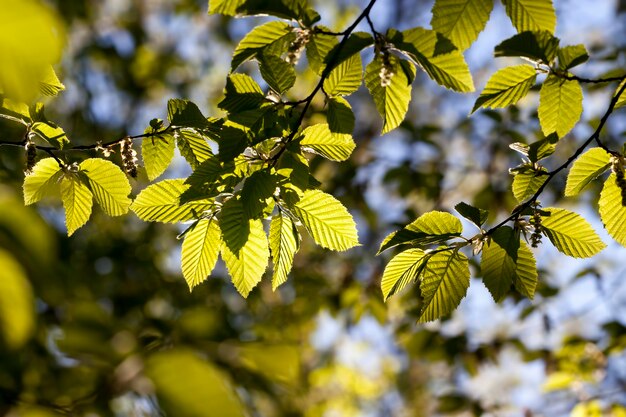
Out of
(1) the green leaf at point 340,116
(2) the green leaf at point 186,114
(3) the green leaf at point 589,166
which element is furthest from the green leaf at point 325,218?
(3) the green leaf at point 589,166

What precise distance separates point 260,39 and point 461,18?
15.7 inches

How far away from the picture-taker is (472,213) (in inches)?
47.9

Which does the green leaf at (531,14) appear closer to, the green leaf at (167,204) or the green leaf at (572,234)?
the green leaf at (572,234)

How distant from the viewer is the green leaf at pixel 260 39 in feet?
3.57

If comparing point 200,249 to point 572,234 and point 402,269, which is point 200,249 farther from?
point 572,234

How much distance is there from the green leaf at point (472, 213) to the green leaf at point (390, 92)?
241mm

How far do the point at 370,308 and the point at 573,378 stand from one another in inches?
48.9

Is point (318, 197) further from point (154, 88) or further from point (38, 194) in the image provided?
point (154, 88)

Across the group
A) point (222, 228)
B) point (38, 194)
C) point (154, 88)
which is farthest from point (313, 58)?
point (154, 88)

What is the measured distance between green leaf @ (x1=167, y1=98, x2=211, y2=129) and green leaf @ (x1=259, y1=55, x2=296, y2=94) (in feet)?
0.60

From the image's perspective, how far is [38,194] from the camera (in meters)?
1.29

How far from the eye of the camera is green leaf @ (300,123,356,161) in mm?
1225

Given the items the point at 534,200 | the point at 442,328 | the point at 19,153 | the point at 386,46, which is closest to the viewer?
the point at 386,46

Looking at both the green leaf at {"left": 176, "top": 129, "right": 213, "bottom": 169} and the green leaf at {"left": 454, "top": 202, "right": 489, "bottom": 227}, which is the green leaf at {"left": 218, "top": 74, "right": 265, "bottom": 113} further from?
the green leaf at {"left": 454, "top": 202, "right": 489, "bottom": 227}
